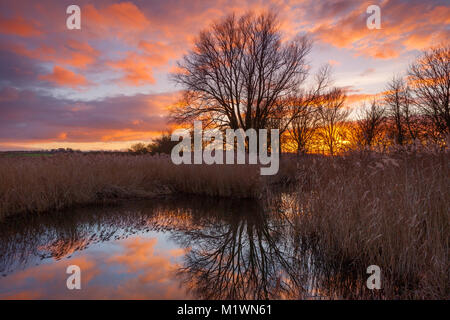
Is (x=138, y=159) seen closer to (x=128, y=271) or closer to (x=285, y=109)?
(x=128, y=271)

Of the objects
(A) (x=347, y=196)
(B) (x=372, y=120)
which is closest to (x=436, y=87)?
(B) (x=372, y=120)

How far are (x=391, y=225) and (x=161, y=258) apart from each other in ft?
10.4

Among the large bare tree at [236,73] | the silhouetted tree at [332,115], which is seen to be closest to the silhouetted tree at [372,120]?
the silhouetted tree at [332,115]

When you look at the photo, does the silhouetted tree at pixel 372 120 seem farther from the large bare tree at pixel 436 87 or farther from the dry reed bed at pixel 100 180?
the dry reed bed at pixel 100 180

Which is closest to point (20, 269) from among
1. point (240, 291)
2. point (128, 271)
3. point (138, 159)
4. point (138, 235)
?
point (128, 271)

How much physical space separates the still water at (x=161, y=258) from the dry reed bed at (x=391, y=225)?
0.42 meters

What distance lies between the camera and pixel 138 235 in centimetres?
450

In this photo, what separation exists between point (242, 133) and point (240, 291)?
44.6ft

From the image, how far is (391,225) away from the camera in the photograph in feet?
9.53

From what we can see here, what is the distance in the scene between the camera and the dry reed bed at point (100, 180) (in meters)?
5.81

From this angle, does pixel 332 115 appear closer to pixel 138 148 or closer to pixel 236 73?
pixel 236 73

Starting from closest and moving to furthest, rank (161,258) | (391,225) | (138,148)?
(391,225)
(161,258)
(138,148)

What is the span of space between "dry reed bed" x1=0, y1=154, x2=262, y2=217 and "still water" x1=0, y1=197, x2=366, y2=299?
713 mm

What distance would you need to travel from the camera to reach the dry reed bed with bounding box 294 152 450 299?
241 centimetres
